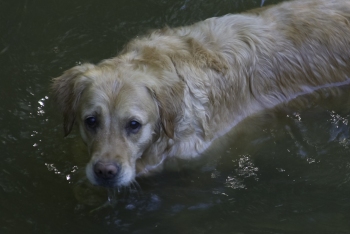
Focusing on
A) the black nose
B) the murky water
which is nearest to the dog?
the black nose

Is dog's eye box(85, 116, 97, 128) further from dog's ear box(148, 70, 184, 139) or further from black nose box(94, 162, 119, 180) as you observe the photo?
dog's ear box(148, 70, 184, 139)

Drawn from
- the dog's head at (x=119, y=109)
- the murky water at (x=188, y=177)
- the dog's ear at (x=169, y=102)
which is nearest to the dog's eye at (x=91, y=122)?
the dog's head at (x=119, y=109)

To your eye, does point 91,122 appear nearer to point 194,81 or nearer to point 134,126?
point 134,126

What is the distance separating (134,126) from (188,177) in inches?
40.2

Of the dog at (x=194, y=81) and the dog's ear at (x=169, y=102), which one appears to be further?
the dog's ear at (x=169, y=102)

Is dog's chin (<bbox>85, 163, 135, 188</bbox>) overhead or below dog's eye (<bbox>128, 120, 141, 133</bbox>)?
below

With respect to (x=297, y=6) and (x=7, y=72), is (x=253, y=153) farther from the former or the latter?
(x=7, y=72)

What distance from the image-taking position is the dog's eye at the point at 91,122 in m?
4.86

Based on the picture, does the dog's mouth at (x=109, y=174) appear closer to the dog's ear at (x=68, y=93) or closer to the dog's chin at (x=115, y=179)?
the dog's chin at (x=115, y=179)

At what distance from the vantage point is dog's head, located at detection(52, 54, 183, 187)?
477 centimetres

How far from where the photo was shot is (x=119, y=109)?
4.75 metres

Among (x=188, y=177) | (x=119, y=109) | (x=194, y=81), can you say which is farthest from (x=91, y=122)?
(x=188, y=177)

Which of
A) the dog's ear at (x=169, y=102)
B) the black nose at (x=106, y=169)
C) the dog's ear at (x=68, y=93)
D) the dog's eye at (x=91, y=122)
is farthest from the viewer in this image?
the dog's ear at (x=68, y=93)

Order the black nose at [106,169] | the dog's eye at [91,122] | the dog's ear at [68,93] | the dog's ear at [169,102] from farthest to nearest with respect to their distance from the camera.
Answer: the dog's ear at [68,93], the dog's ear at [169,102], the dog's eye at [91,122], the black nose at [106,169]
